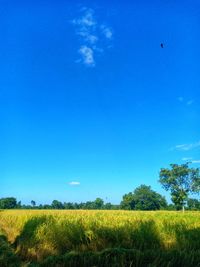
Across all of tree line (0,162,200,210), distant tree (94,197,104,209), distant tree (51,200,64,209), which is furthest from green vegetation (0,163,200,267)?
distant tree (94,197,104,209)

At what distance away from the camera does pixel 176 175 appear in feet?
182

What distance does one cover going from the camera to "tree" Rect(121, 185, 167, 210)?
4380 inches

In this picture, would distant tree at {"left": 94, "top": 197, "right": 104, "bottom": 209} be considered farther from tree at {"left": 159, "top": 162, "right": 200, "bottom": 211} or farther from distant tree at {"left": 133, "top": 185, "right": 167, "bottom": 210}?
tree at {"left": 159, "top": 162, "right": 200, "bottom": 211}

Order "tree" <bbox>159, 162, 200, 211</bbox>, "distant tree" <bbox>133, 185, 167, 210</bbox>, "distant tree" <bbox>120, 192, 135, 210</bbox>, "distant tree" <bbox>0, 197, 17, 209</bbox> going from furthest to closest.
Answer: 1. "distant tree" <bbox>0, 197, 17, 209</bbox>
2. "distant tree" <bbox>120, 192, 135, 210</bbox>
3. "distant tree" <bbox>133, 185, 167, 210</bbox>
4. "tree" <bbox>159, 162, 200, 211</bbox>

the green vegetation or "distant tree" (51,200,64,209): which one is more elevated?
"distant tree" (51,200,64,209)

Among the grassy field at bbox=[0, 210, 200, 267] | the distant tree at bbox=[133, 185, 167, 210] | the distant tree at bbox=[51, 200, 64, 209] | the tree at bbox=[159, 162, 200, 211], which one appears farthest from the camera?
the distant tree at bbox=[51, 200, 64, 209]

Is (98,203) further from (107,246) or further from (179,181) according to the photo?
(107,246)

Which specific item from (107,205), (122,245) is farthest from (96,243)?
(107,205)

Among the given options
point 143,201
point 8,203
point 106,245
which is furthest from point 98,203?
point 106,245

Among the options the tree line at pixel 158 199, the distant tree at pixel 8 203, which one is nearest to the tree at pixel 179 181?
the tree line at pixel 158 199

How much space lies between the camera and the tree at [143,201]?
11126 cm

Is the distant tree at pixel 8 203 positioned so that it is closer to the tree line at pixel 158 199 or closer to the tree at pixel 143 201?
the tree line at pixel 158 199

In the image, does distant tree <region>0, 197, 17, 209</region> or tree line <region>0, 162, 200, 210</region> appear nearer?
tree line <region>0, 162, 200, 210</region>

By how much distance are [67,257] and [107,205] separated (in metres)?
133
